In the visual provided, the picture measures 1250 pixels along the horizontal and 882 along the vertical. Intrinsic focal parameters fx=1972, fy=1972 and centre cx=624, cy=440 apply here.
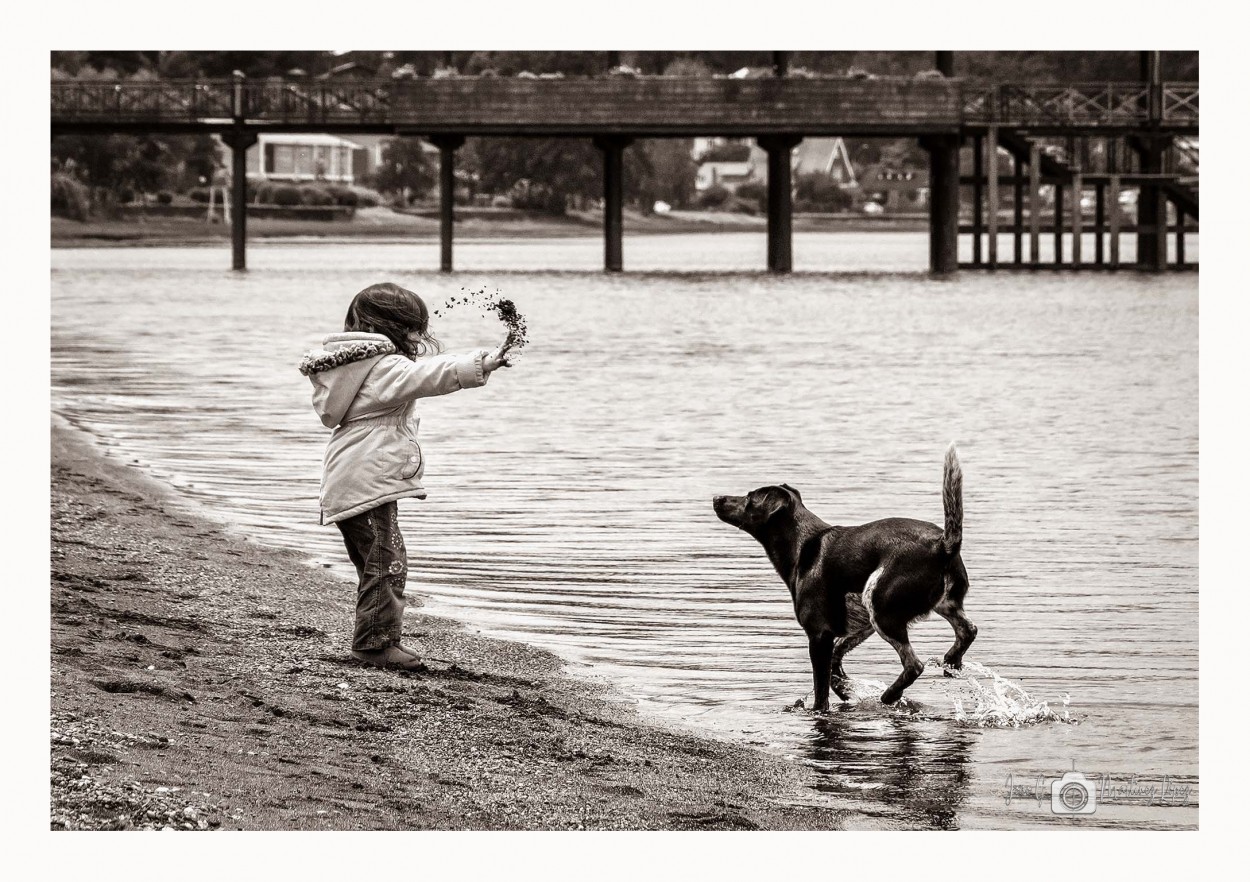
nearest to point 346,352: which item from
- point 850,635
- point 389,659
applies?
point 389,659

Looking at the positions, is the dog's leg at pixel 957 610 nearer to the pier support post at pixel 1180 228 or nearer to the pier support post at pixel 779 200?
the pier support post at pixel 779 200

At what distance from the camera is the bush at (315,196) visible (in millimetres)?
68812

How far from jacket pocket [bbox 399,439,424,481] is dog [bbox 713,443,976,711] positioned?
1062mm

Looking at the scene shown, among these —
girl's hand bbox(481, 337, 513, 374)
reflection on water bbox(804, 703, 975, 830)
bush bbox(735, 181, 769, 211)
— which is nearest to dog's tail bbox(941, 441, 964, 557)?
reflection on water bbox(804, 703, 975, 830)

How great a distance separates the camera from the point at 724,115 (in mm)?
40625

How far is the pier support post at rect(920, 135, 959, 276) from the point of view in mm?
44375

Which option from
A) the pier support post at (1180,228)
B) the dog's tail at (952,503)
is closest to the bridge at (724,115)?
the pier support post at (1180,228)

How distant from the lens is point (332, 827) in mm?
5965

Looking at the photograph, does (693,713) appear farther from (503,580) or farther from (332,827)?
(503,580)

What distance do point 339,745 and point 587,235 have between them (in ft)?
214

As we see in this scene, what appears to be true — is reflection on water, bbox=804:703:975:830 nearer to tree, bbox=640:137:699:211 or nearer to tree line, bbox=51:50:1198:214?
tree line, bbox=51:50:1198:214
